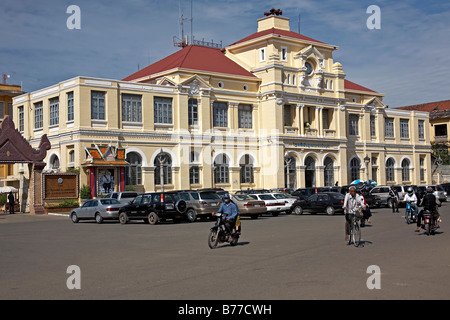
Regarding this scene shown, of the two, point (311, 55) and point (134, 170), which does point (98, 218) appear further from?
point (311, 55)

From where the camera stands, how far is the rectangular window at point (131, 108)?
44.1 m

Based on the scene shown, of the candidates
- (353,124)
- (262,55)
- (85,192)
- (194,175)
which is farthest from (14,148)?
(353,124)

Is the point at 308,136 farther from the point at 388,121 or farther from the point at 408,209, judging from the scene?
the point at 408,209

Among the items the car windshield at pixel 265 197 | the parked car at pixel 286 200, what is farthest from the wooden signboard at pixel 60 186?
the parked car at pixel 286 200

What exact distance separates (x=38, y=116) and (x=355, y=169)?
33025mm

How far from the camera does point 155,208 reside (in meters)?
26.6

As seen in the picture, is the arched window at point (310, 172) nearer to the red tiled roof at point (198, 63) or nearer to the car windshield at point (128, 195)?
the red tiled roof at point (198, 63)

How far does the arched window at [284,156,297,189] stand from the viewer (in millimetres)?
51719

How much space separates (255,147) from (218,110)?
5.13 m

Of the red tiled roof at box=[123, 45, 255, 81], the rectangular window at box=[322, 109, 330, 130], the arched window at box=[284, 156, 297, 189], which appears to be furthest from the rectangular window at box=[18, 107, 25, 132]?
the rectangular window at box=[322, 109, 330, 130]

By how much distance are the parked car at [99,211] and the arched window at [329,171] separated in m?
30.6

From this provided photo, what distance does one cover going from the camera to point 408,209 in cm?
2338

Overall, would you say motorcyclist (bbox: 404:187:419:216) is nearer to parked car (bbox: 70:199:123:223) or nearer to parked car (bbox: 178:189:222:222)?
parked car (bbox: 178:189:222:222)
